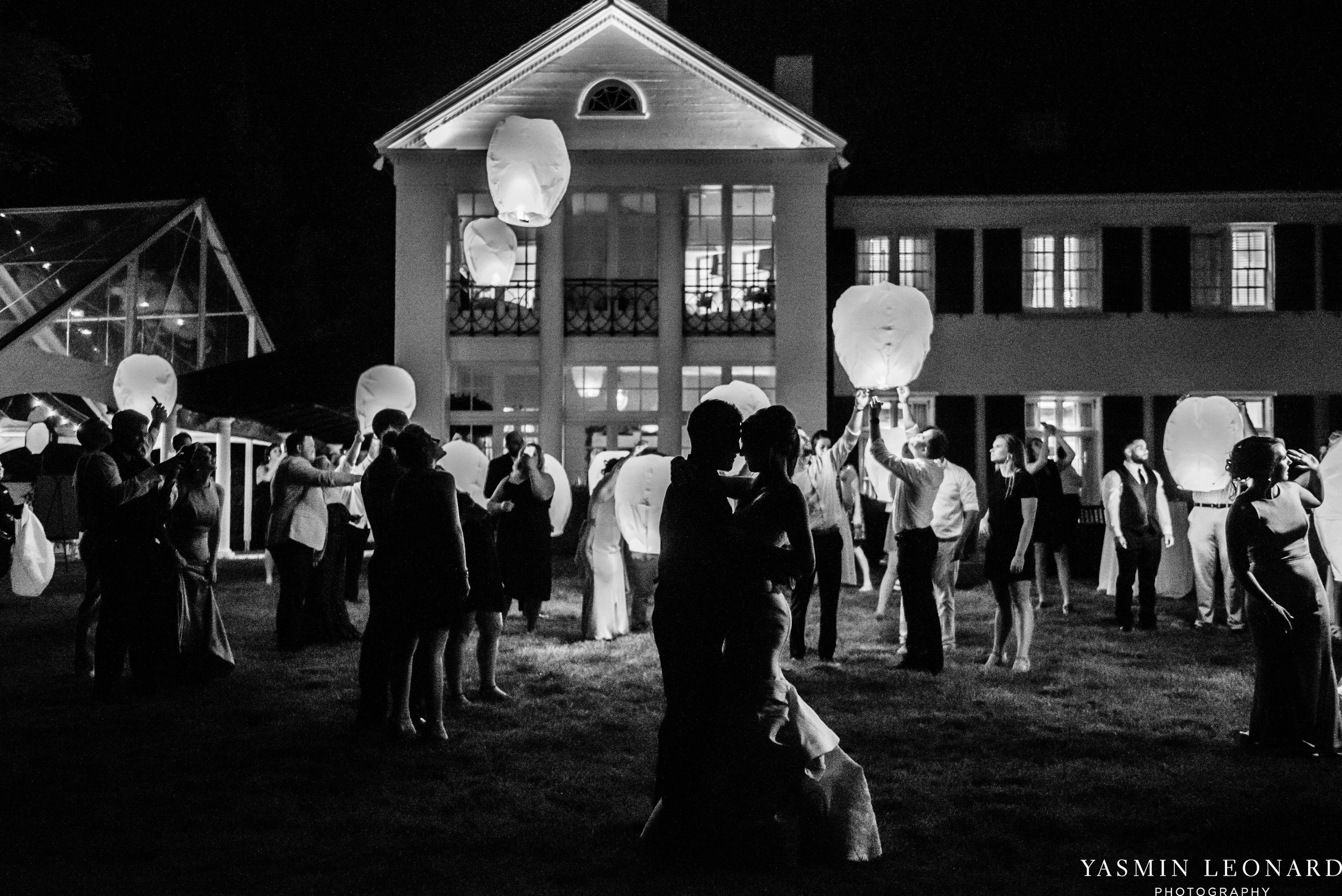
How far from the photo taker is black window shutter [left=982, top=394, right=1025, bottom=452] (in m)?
17.3

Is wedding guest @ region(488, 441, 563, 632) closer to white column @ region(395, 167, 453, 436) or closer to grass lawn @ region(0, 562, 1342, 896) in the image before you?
grass lawn @ region(0, 562, 1342, 896)

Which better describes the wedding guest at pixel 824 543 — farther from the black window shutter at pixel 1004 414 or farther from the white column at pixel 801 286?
the black window shutter at pixel 1004 414

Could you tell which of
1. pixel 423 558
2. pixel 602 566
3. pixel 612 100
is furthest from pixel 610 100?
pixel 423 558

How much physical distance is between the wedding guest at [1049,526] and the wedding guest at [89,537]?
275 inches

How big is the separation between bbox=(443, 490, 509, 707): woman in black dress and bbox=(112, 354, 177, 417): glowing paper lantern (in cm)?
717

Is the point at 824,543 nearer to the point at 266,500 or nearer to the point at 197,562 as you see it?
the point at 197,562

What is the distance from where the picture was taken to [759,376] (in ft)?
56.4

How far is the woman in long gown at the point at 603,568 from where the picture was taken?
9.16 meters

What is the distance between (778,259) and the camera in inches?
659

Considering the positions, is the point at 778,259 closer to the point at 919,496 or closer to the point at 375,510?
the point at 919,496

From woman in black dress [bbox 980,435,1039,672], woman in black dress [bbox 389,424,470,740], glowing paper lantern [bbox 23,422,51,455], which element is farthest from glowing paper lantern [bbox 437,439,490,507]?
glowing paper lantern [bbox 23,422,51,455]

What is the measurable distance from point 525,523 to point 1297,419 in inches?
551

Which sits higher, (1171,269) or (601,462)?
(1171,269)

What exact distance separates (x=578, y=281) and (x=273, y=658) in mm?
9777
